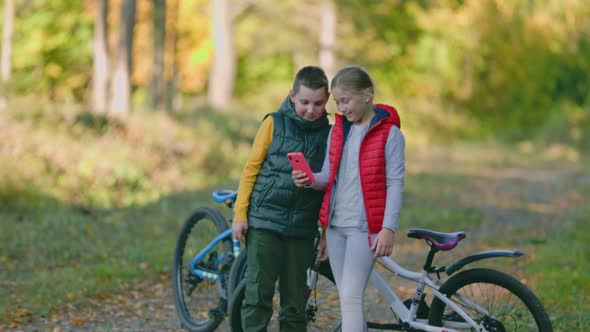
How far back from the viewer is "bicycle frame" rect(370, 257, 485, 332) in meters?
4.25

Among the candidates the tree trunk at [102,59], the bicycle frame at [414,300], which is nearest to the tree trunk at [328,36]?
the tree trunk at [102,59]

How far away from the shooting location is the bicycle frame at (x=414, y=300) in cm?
425

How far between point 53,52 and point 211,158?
2495cm

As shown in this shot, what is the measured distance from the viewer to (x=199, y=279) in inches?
241

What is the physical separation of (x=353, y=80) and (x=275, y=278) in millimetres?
1234

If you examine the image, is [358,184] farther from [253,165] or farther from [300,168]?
[253,165]

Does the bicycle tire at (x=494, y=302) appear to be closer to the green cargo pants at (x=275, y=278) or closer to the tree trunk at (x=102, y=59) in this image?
the green cargo pants at (x=275, y=278)

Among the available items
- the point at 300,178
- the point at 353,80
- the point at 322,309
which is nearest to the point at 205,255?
the point at 322,309

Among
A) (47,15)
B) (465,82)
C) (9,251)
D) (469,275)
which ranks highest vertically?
(47,15)

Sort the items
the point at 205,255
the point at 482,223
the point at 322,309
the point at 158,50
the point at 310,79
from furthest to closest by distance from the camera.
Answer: the point at 158,50 < the point at 482,223 < the point at 205,255 < the point at 322,309 < the point at 310,79

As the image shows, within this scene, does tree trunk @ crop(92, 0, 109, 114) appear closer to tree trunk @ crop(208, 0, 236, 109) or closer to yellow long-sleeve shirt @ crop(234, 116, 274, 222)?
tree trunk @ crop(208, 0, 236, 109)

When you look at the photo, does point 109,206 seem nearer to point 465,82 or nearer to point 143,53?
point 465,82

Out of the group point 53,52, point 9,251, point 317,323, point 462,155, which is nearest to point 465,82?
point 462,155

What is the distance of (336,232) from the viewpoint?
14.5 ft
